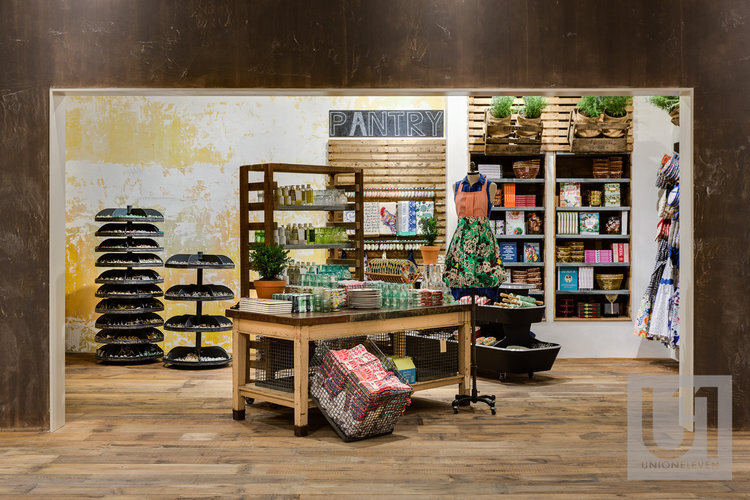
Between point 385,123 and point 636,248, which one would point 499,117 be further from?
point 636,248

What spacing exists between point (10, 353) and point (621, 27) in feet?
16.1

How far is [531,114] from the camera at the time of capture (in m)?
8.73

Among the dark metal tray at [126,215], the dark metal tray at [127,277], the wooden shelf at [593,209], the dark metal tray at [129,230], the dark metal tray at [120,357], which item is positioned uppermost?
the wooden shelf at [593,209]

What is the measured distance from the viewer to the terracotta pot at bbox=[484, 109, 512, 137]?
870 cm

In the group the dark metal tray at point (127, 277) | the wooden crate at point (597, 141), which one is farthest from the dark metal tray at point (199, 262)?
the wooden crate at point (597, 141)

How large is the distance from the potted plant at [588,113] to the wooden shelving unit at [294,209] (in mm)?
2589

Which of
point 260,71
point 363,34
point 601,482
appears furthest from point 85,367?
point 601,482

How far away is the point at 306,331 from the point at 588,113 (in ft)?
16.2

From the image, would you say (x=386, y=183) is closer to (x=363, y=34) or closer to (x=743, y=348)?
(x=363, y=34)

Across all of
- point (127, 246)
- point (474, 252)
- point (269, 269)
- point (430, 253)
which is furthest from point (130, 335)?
point (474, 252)

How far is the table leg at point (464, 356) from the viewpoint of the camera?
640 centimetres

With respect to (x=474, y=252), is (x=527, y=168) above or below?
above

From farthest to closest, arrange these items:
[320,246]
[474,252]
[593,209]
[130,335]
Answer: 1. [593,209]
2. [130,335]
3. [320,246]
4. [474,252]

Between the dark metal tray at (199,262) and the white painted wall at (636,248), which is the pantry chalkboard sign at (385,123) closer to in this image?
the white painted wall at (636,248)
